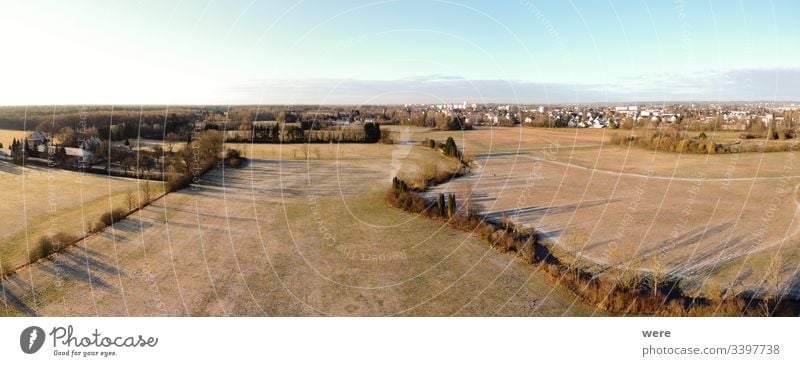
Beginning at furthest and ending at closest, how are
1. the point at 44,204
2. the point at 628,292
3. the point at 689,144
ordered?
the point at 689,144 < the point at 44,204 < the point at 628,292

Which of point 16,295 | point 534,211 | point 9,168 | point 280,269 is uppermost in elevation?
point 9,168

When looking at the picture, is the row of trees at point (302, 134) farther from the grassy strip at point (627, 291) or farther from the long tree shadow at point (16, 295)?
the long tree shadow at point (16, 295)

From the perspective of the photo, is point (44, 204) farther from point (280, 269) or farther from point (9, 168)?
point (280, 269)

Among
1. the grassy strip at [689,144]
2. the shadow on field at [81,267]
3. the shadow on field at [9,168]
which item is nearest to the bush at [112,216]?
the shadow on field at [81,267]

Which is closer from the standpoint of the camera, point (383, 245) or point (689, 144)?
point (383, 245)

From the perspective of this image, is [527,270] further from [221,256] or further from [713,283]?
[221,256]
